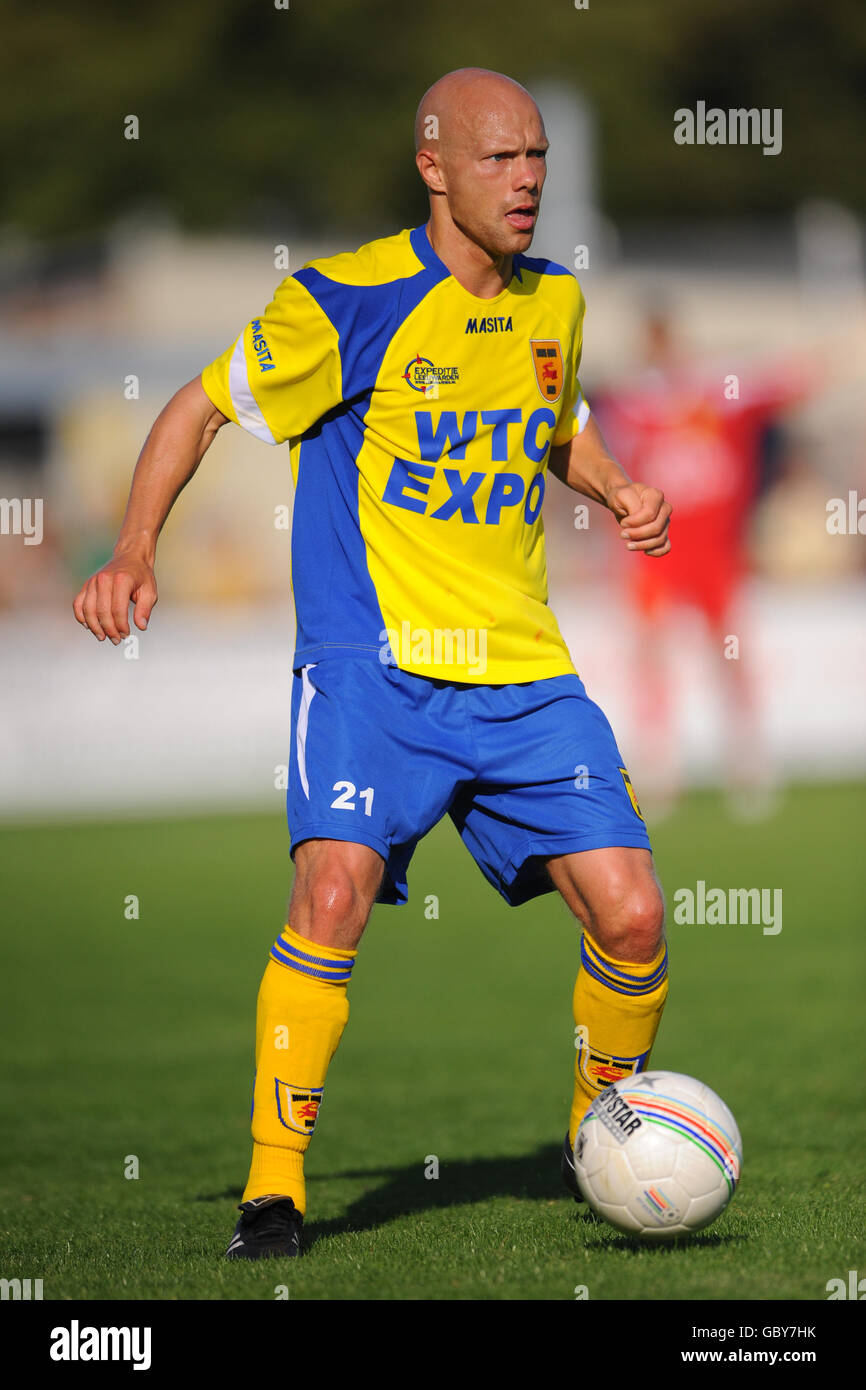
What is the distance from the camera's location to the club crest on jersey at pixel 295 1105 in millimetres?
3824

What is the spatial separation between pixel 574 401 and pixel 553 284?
0.27m

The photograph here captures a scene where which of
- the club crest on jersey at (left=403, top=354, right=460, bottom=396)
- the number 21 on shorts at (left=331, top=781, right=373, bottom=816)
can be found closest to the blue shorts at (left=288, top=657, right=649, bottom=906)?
the number 21 on shorts at (left=331, top=781, right=373, bottom=816)

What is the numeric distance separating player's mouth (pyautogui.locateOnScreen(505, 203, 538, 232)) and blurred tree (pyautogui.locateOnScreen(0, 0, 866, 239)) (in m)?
35.2

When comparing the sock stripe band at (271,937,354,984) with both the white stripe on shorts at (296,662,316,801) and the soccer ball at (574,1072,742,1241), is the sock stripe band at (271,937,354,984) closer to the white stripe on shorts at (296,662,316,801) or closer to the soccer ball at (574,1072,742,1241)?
the white stripe on shorts at (296,662,316,801)

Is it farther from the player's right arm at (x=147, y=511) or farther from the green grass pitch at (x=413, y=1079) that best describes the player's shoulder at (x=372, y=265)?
the green grass pitch at (x=413, y=1079)

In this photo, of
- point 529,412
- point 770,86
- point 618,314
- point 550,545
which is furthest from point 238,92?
point 529,412

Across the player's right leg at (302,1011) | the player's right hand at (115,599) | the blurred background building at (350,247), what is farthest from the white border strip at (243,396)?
the blurred background building at (350,247)

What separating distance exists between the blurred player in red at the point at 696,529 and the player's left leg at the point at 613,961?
921cm

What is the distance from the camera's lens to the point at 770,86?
41000 mm

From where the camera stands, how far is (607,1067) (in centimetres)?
421

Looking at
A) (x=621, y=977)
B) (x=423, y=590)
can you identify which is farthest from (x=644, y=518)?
(x=621, y=977)

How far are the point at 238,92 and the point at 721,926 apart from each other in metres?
33.5

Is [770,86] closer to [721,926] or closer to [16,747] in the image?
[16,747]

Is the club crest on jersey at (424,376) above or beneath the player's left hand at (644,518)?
above
